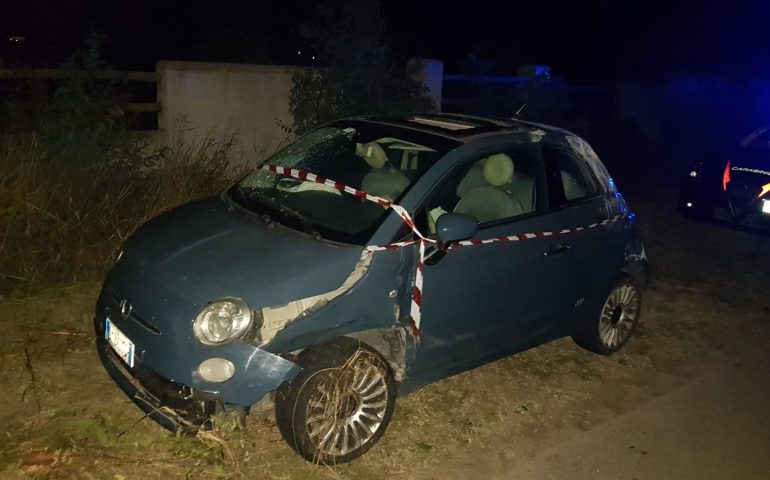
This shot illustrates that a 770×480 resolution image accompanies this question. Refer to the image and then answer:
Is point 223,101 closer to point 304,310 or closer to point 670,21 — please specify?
point 304,310

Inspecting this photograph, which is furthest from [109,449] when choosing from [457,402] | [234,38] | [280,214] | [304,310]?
[234,38]

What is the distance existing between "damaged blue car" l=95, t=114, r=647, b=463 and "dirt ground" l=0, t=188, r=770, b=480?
29cm

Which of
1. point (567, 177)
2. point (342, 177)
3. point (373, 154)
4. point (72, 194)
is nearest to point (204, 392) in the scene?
point (342, 177)

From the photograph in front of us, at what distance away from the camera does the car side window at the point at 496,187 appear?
169 inches

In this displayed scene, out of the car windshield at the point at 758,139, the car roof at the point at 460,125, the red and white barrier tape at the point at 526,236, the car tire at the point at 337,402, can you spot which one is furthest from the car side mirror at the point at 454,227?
the car windshield at the point at 758,139

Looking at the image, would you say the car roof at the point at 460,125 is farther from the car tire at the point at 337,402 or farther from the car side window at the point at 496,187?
the car tire at the point at 337,402

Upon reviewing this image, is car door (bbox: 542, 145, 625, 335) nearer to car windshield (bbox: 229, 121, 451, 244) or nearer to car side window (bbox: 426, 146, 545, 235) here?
car side window (bbox: 426, 146, 545, 235)

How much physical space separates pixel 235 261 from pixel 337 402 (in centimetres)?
90

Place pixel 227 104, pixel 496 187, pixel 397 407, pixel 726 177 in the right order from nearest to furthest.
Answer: pixel 397 407 < pixel 496 187 < pixel 726 177 < pixel 227 104

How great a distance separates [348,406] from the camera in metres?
Result: 3.73

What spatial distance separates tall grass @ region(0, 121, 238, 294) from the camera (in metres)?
5.60

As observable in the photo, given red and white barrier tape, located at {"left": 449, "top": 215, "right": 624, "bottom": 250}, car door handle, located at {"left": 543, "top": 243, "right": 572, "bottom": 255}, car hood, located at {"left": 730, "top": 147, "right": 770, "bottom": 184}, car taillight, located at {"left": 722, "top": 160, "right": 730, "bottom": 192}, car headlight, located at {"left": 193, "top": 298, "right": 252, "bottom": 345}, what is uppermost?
car hood, located at {"left": 730, "top": 147, "right": 770, "bottom": 184}

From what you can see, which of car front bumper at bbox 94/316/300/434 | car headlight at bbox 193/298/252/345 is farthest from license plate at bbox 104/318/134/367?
car headlight at bbox 193/298/252/345

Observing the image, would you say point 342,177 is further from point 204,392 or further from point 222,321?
point 204,392
